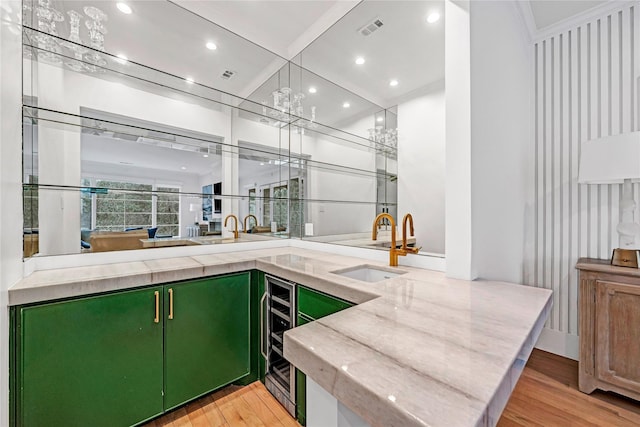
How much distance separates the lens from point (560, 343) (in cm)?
220

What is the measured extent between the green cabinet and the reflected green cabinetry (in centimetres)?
50

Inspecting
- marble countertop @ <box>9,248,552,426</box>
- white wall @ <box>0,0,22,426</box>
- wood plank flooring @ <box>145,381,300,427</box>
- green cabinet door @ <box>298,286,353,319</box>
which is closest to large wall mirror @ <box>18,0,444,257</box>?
white wall @ <box>0,0,22,426</box>

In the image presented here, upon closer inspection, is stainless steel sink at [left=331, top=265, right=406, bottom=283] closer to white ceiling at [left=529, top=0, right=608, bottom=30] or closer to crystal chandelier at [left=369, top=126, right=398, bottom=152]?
crystal chandelier at [left=369, top=126, right=398, bottom=152]

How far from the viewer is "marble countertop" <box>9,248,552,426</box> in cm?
49

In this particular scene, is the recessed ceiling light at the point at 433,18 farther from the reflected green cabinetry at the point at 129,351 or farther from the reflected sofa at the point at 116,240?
the reflected sofa at the point at 116,240

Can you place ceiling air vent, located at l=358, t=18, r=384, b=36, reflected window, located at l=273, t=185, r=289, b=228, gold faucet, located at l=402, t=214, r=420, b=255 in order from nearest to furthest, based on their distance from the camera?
gold faucet, located at l=402, t=214, r=420, b=255 → ceiling air vent, located at l=358, t=18, r=384, b=36 → reflected window, located at l=273, t=185, r=289, b=228

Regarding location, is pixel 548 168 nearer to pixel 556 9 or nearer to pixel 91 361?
pixel 556 9

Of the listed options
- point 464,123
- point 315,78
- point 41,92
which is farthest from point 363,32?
point 41,92

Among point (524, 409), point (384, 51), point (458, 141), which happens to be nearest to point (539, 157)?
point (458, 141)

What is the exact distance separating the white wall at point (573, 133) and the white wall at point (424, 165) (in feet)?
4.54

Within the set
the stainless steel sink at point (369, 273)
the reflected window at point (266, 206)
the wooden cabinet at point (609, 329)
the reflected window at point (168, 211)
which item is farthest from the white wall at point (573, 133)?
the reflected window at point (168, 211)

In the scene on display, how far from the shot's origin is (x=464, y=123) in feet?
4.39

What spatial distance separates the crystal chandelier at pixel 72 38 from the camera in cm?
156

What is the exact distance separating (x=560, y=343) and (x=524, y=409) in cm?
97
